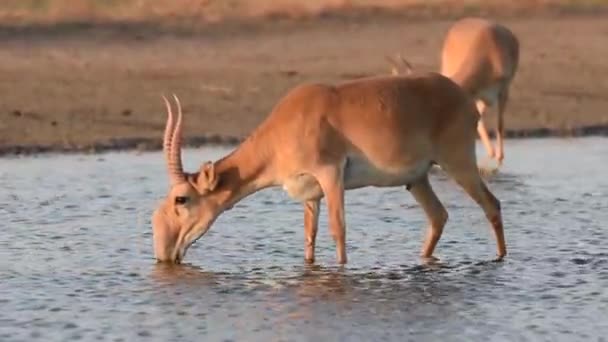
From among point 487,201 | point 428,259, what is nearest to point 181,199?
point 428,259

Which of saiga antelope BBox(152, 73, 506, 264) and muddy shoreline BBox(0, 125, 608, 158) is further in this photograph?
muddy shoreline BBox(0, 125, 608, 158)

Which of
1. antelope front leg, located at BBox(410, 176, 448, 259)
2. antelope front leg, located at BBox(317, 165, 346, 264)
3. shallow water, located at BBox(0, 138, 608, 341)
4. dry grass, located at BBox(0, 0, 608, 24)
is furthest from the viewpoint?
dry grass, located at BBox(0, 0, 608, 24)

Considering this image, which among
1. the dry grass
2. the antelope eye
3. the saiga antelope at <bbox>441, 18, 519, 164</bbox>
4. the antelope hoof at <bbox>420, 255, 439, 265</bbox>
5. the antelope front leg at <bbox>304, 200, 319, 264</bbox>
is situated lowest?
the antelope hoof at <bbox>420, 255, 439, 265</bbox>

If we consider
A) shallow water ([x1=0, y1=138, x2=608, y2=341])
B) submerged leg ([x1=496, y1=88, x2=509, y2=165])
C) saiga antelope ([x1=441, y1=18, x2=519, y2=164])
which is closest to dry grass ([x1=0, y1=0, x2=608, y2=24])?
saiga antelope ([x1=441, y1=18, x2=519, y2=164])

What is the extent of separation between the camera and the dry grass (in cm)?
2534

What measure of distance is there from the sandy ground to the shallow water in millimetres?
2762

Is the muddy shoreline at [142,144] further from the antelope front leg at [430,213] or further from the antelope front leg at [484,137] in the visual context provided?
the antelope front leg at [430,213]

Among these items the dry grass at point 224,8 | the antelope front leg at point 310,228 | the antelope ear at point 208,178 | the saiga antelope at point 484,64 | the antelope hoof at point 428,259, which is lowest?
the antelope hoof at point 428,259

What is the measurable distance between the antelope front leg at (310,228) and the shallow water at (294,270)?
3.2 inches

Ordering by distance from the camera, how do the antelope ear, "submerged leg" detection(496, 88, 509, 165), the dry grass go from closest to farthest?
the antelope ear
"submerged leg" detection(496, 88, 509, 165)
the dry grass

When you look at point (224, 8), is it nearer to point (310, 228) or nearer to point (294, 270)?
point (310, 228)

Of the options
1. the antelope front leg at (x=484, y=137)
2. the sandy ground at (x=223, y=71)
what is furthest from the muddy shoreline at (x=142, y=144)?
the antelope front leg at (x=484, y=137)

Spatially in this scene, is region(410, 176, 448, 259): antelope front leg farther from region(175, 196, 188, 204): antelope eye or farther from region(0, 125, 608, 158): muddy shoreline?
region(0, 125, 608, 158): muddy shoreline

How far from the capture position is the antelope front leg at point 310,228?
1144cm
